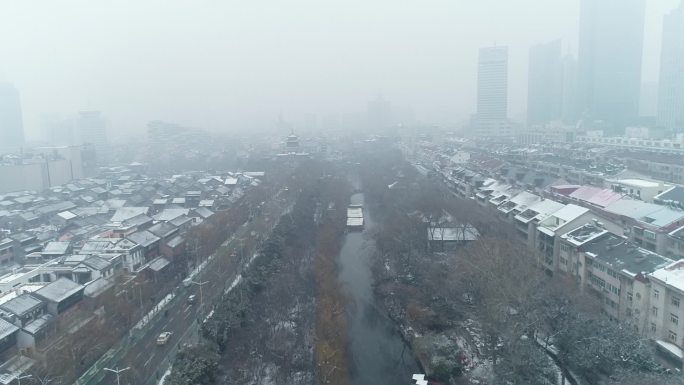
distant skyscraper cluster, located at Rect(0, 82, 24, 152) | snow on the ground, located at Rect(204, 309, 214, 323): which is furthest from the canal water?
distant skyscraper cluster, located at Rect(0, 82, 24, 152)

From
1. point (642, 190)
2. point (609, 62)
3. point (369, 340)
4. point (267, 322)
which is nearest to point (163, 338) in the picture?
point (267, 322)

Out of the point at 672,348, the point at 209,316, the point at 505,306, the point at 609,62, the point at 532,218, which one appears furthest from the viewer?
the point at 609,62

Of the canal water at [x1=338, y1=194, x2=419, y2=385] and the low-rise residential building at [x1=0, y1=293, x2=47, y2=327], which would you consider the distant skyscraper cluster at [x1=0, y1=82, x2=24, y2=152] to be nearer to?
the low-rise residential building at [x1=0, y1=293, x2=47, y2=327]

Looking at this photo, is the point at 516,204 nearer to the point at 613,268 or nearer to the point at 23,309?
the point at 613,268

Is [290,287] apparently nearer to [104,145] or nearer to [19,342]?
[19,342]

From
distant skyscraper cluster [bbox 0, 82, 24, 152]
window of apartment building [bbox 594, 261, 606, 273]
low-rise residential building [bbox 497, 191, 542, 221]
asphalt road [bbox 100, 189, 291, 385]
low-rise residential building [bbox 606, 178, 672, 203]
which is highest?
distant skyscraper cluster [bbox 0, 82, 24, 152]

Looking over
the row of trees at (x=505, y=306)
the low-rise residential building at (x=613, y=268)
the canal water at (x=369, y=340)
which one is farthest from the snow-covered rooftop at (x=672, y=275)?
the canal water at (x=369, y=340)

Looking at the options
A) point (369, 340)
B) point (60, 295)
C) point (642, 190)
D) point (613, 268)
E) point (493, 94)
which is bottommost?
point (369, 340)
